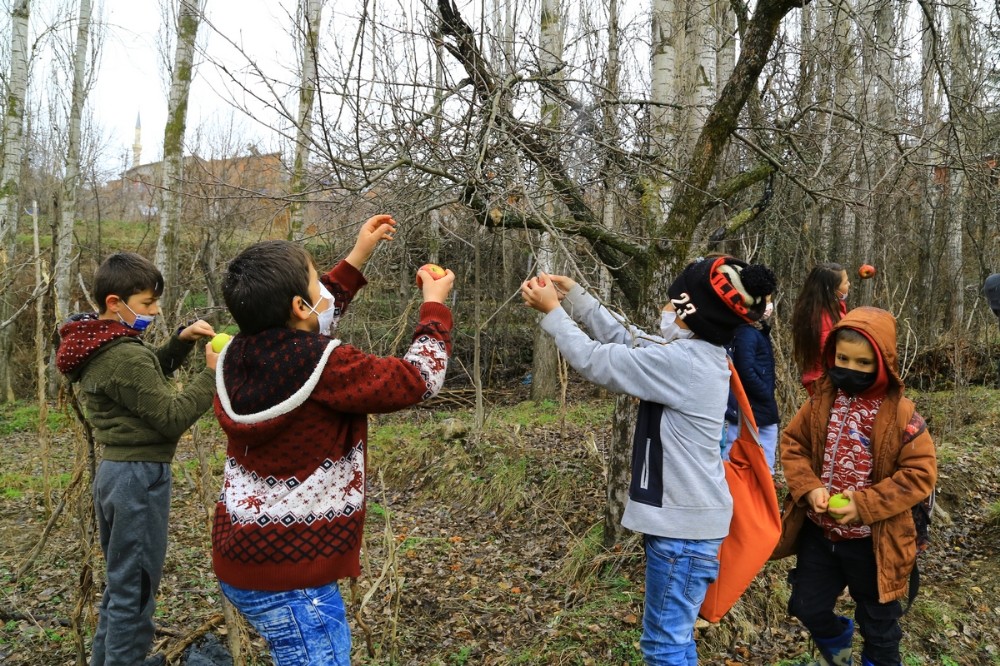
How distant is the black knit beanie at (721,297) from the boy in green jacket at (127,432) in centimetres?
177

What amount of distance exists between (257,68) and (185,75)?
7.49 m

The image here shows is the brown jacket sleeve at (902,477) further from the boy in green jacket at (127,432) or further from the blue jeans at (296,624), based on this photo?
the boy in green jacket at (127,432)

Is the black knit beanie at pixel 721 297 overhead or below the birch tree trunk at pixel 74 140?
below

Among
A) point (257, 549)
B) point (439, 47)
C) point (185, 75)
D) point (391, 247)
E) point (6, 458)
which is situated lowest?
point (6, 458)

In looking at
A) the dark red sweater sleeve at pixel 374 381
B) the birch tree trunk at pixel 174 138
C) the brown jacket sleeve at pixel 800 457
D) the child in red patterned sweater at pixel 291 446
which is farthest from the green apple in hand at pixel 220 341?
the birch tree trunk at pixel 174 138

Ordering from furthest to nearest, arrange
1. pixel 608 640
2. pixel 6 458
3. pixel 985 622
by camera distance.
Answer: pixel 6 458 < pixel 985 622 < pixel 608 640

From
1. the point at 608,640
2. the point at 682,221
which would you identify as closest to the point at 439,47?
the point at 682,221

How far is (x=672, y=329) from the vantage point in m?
2.41

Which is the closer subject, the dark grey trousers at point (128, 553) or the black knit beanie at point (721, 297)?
the black knit beanie at point (721, 297)

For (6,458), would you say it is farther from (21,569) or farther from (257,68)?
(257,68)

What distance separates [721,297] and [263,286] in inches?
55.2

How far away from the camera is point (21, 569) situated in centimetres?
409

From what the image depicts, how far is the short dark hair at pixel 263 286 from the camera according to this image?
1758 mm

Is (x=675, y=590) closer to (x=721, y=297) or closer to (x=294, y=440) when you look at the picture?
(x=721, y=297)
